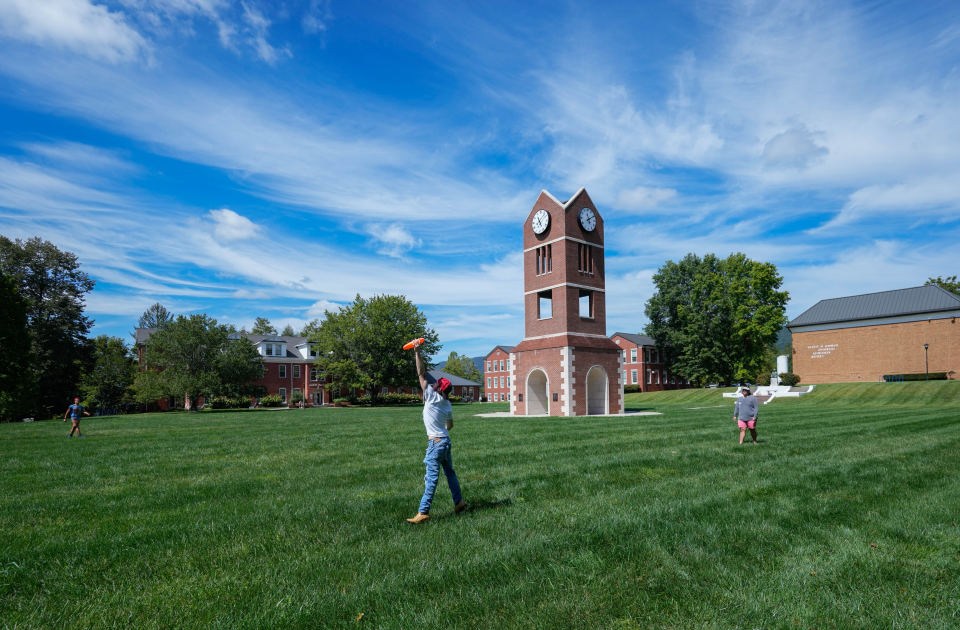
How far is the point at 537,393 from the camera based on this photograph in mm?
34125

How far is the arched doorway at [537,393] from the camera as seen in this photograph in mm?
33469

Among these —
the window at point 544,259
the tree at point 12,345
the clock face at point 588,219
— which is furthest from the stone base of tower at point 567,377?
the tree at point 12,345

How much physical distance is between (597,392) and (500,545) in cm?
2890

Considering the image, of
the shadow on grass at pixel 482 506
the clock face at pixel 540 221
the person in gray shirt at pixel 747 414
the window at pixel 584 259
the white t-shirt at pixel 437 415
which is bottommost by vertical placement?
the shadow on grass at pixel 482 506

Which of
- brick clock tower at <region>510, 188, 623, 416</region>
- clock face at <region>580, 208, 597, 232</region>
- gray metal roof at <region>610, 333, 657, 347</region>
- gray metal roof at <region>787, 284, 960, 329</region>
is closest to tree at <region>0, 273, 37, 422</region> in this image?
brick clock tower at <region>510, 188, 623, 416</region>

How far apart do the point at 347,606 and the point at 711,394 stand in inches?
2151

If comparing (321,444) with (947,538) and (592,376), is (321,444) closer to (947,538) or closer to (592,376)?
(947,538)

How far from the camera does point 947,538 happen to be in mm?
5766

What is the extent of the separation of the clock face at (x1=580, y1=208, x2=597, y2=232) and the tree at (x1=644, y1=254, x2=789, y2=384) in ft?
116

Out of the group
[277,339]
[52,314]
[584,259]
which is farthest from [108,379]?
[584,259]

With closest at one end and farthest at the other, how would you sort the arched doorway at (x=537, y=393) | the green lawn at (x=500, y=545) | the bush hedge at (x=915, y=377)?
the green lawn at (x=500, y=545) → the arched doorway at (x=537, y=393) → the bush hedge at (x=915, y=377)

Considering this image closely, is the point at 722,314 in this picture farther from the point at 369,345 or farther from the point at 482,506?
the point at 482,506

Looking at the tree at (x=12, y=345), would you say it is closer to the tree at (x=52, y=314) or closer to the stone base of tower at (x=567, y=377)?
the tree at (x=52, y=314)

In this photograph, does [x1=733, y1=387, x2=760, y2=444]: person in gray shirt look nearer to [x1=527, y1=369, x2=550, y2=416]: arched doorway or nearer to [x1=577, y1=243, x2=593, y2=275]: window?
[x1=577, y1=243, x2=593, y2=275]: window
